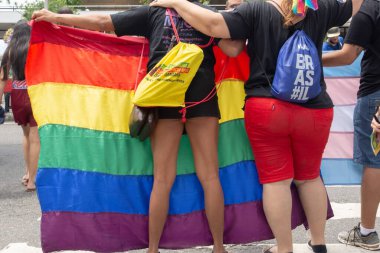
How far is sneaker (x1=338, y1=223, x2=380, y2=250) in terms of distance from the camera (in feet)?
12.9

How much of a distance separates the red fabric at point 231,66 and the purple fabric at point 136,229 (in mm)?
884

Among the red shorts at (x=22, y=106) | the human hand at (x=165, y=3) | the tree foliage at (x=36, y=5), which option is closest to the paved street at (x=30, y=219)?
the red shorts at (x=22, y=106)

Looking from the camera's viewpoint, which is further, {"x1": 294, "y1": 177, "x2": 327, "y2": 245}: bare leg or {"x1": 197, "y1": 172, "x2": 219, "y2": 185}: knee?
{"x1": 294, "y1": 177, "x2": 327, "y2": 245}: bare leg

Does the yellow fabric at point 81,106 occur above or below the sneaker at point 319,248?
above

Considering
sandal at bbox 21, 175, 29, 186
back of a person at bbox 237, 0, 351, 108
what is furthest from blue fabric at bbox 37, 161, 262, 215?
sandal at bbox 21, 175, 29, 186

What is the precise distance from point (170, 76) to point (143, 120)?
1.05 ft

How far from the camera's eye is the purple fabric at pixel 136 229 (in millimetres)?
3473

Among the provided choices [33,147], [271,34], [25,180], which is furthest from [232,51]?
[25,180]

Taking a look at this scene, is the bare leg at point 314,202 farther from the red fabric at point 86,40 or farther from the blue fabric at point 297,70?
the red fabric at point 86,40

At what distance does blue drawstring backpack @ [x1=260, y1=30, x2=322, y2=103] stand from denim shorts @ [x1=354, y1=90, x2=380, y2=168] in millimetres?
859

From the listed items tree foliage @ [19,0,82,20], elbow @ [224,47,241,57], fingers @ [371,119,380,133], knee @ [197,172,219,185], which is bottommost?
tree foliage @ [19,0,82,20]

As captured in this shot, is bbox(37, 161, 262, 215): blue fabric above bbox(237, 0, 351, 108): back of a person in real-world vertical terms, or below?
below

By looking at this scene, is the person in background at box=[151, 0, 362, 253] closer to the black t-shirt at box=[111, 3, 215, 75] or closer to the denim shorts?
the black t-shirt at box=[111, 3, 215, 75]

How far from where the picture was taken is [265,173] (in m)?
3.38
